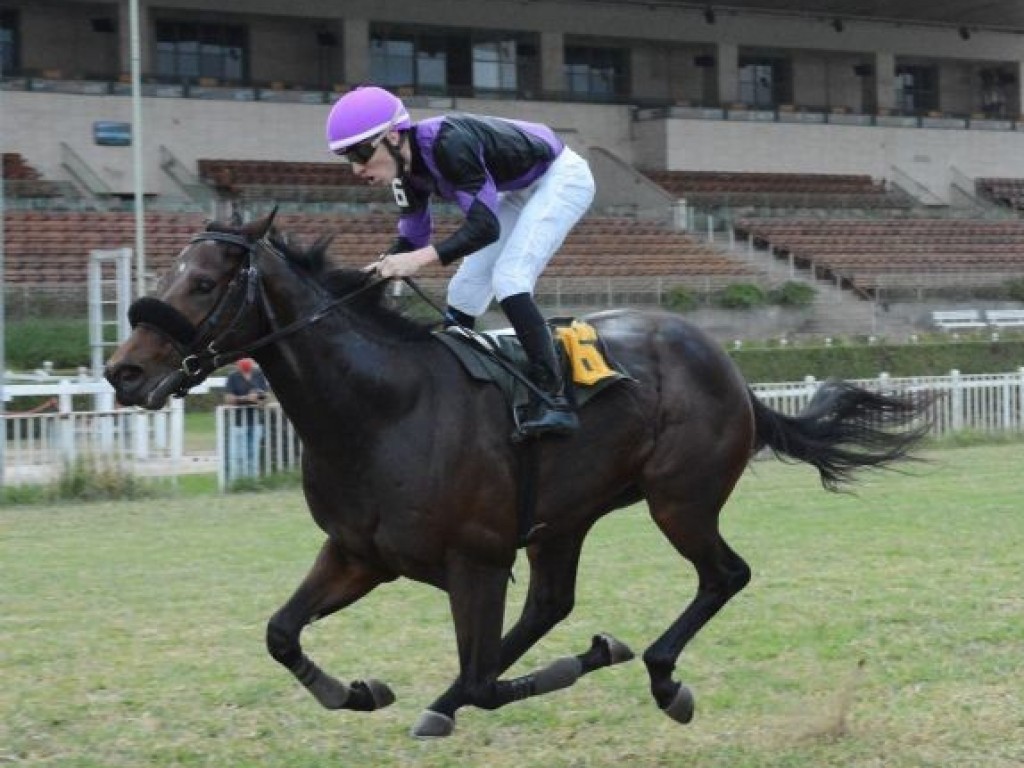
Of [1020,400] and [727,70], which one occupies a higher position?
[727,70]

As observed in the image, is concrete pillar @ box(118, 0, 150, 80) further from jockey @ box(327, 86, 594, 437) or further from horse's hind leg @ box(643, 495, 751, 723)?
horse's hind leg @ box(643, 495, 751, 723)

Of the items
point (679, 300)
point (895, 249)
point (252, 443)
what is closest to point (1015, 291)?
point (895, 249)

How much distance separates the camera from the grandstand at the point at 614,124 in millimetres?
34812

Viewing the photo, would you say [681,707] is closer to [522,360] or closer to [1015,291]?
[522,360]

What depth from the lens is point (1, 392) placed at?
15.2 metres

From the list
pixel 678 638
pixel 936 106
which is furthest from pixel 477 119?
pixel 936 106

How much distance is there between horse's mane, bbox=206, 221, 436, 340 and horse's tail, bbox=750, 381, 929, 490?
1.84m

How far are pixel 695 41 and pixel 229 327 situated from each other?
44.2 meters

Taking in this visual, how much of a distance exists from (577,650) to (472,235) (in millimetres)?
2695

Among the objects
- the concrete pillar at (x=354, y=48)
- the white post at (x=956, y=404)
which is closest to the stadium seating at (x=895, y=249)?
the concrete pillar at (x=354, y=48)

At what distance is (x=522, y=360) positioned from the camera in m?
5.48

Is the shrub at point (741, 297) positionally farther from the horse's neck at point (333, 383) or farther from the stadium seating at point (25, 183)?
the horse's neck at point (333, 383)

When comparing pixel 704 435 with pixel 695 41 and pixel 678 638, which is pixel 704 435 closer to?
pixel 678 638

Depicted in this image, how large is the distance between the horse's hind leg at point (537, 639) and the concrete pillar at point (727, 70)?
43.1 m
